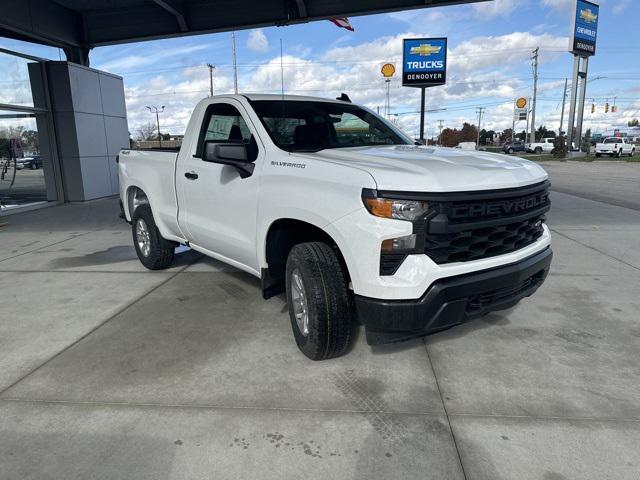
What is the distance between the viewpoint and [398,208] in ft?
9.04

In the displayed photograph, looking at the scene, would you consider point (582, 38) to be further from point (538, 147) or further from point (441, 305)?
point (441, 305)

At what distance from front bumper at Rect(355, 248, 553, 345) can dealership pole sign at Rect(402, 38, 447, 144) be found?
13626 millimetres

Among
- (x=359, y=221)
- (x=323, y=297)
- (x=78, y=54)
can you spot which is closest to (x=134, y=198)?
(x=323, y=297)

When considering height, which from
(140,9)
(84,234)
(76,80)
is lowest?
(84,234)

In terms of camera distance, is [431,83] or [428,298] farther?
[431,83]

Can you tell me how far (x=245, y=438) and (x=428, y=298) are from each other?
1304 millimetres

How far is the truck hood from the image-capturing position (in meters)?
2.76

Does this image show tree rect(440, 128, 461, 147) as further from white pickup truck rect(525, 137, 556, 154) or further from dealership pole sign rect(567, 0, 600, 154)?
dealership pole sign rect(567, 0, 600, 154)

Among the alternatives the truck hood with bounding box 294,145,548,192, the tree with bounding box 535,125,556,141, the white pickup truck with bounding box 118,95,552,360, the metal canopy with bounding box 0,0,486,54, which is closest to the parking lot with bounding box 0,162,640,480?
the white pickup truck with bounding box 118,95,552,360

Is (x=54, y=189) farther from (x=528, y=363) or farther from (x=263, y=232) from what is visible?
(x=528, y=363)

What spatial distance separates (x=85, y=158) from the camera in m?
13.0

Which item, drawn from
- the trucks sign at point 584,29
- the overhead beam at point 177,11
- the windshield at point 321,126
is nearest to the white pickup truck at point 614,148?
the trucks sign at point 584,29

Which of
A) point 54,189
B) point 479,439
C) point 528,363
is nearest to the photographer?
point 479,439

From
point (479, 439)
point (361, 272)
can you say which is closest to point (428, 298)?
point (361, 272)
